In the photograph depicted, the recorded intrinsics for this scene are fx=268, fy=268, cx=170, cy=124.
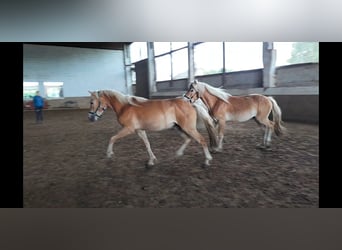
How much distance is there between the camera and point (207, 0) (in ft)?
6.78

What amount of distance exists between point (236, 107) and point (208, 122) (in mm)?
248

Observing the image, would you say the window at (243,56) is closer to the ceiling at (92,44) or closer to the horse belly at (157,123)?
the horse belly at (157,123)

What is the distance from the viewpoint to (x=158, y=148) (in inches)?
81.4

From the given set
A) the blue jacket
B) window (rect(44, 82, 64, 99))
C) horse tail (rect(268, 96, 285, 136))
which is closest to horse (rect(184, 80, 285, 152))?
horse tail (rect(268, 96, 285, 136))

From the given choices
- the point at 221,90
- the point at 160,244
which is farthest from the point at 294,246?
the point at 221,90

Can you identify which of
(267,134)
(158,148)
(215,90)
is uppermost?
(215,90)

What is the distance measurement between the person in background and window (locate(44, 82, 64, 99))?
0.23 feet

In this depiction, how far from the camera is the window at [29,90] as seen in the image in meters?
2.04

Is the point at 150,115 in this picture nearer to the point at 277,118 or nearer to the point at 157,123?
the point at 157,123

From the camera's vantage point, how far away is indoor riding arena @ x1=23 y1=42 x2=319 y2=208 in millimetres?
2029

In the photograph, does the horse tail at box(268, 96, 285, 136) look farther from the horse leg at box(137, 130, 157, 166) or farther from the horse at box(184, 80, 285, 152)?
the horse leg at box(137, 130, 157, 166)

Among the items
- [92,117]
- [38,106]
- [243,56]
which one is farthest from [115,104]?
[243,56]

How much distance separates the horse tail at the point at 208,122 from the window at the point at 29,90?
4.03ft

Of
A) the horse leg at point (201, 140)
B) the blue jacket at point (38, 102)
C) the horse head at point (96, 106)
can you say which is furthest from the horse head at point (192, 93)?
the blue jacket at point (38, 102)
